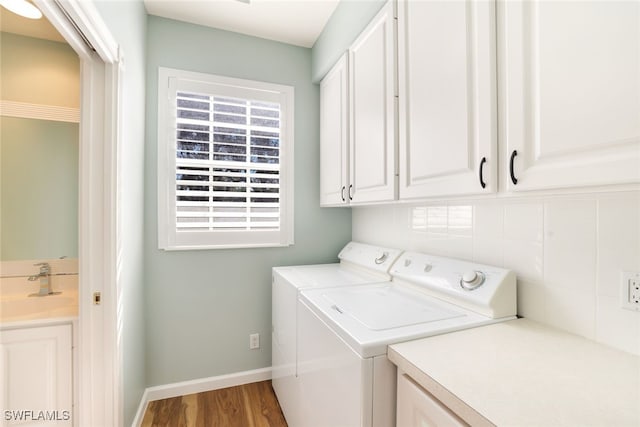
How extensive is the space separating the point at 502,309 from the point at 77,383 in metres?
1.93

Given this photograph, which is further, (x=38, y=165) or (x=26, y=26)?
(x=38, y=165)

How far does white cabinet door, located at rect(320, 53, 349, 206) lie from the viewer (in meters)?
1.88

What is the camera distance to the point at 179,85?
2.05m

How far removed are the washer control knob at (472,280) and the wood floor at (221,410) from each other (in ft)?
4.61

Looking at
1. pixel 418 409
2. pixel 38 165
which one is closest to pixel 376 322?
pixel 418 409

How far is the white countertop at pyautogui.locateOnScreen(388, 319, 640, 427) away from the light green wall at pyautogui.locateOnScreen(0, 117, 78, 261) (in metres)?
1.87

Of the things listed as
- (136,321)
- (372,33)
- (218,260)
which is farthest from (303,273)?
(372,33)

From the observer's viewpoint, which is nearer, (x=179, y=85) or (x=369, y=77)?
(x=369, y=77)

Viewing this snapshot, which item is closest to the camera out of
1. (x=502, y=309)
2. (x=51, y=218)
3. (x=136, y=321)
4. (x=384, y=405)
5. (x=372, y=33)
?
(x=384, y=405)

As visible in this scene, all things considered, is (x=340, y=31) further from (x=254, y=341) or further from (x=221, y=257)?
(x=254, y=341)

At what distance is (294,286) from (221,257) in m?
0.79

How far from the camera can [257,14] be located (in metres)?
2.00

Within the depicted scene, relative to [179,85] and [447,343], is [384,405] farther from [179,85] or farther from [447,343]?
[179,85]

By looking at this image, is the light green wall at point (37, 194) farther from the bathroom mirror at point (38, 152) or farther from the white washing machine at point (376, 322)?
the white washing machine at point (376, 322)
